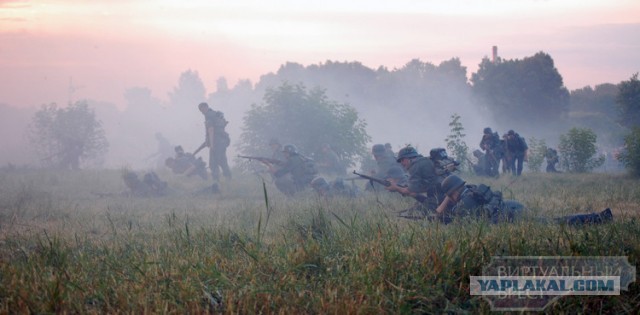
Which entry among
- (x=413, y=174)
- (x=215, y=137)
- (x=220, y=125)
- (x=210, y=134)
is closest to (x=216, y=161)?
(x=215, y=137)

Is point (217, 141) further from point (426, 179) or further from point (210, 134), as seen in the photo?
point (426, 179)

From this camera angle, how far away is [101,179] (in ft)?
59.4

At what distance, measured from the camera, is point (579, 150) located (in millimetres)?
20391

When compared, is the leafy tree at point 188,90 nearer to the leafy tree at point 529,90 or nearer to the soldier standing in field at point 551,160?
the leafy tree at point 529,90

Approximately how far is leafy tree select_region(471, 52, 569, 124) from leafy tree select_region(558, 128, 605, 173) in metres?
32.0

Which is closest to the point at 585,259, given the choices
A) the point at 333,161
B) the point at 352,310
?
the point at 352,310

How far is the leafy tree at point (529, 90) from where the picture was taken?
51.1m

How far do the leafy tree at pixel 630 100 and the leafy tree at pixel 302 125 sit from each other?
1898 cm

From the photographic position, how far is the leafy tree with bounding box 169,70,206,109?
10994cm

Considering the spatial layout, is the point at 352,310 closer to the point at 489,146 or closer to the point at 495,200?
the point at 495,200

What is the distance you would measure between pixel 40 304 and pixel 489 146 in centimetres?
1689

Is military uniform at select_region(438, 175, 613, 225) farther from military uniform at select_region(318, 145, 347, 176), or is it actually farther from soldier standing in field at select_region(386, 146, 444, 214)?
military uniform at select_region(318, 145, 347, 176)

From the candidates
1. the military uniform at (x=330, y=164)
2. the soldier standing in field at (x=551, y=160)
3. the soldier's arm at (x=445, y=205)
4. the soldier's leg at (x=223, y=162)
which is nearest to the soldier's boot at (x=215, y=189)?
the soldier's leg at (x=223, y=162)

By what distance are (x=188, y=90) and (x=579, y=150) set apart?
324 feet
